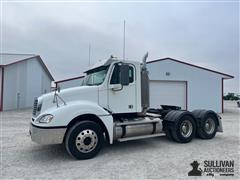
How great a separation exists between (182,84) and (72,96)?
41.1 ft

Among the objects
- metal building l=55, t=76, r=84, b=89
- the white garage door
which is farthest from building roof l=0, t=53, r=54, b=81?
the white garage door

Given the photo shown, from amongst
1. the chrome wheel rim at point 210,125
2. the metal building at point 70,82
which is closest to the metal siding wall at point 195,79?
the metal building at point 70,82

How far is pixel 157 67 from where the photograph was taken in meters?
15.2

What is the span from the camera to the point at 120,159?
4.66m

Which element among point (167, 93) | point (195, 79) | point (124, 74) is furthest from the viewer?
point (195, 79)

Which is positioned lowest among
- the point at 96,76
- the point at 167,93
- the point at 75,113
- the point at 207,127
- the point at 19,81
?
the point at 207,127

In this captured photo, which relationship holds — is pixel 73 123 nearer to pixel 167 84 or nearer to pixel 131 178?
pixel 131 178

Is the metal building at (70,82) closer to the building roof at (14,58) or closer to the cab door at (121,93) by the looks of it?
the building roof at (14,58)

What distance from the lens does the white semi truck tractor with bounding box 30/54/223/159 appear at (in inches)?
175

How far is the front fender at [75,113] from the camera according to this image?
434 cm

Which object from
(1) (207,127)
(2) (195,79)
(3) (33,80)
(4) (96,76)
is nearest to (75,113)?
(4) (96,76)

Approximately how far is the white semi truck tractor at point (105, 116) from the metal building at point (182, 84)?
8403 mm

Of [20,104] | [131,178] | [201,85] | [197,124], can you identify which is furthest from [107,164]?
[20,104]

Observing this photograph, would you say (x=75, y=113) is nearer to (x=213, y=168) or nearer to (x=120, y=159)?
(x=120, y=159)
